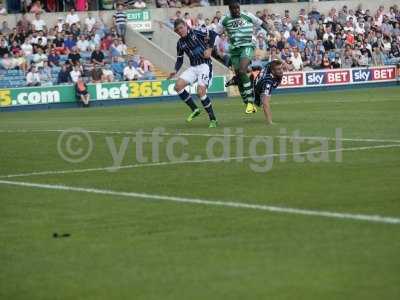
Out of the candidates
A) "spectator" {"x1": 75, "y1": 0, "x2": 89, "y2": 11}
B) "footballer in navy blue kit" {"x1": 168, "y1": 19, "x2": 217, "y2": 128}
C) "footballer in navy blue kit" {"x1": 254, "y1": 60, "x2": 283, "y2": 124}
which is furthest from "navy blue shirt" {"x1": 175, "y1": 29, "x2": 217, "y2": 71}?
"spectator" {"x1": 75, "y1": 0, "x2": 89, "y2": 11}

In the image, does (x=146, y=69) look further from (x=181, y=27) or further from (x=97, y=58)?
(x=181, y=27)

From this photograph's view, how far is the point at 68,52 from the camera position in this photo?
37750mm

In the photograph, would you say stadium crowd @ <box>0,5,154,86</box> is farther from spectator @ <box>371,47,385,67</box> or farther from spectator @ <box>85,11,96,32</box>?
spectator @ <box>371,47,385,67</box>

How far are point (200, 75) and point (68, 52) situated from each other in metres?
18.3

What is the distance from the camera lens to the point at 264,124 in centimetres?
1962

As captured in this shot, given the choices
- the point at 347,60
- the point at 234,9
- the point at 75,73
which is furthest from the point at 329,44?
the point at 234,9

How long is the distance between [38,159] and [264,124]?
5.58m

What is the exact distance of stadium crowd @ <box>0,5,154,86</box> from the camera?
3616 centimetres

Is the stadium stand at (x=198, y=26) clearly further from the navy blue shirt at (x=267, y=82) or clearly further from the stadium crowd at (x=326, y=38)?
the navy blue shirt at (x=267, y=82)

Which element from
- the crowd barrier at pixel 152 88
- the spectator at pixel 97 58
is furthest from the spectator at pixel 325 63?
the spectator at pixel 97 58

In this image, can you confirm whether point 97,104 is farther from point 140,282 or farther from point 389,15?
point 140,282

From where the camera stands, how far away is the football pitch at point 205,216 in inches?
276

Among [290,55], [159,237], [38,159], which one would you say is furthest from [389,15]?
[159,237]

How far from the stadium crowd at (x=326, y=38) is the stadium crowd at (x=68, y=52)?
10.9 ft
